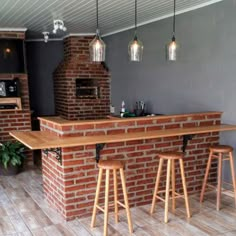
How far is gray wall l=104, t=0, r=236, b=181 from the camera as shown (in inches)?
142

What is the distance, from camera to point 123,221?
3072 mm

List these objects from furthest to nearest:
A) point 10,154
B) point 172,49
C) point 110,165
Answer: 1. point 10,154
2. point 172,49
3. point 110,165

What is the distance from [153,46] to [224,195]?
2.36 m

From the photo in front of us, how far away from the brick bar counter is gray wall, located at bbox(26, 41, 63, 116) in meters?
3.14

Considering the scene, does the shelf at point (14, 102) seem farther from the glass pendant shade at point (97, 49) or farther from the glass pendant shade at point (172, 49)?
the glass pendant shade at point (172, 49)

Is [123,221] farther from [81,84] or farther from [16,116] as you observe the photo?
[81,84]

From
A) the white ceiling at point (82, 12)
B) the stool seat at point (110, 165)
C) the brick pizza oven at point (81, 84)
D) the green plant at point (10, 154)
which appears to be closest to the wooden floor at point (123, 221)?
the stool seat at point (110, 165)

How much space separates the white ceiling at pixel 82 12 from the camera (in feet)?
11.9

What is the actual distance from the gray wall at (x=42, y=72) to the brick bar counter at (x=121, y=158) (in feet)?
10.3

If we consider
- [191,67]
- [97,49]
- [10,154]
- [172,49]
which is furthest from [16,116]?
[172,49]

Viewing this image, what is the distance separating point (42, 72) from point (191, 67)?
3.50 m

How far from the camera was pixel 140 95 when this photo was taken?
5.18 meters

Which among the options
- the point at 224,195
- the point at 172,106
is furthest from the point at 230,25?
the point at 224,195

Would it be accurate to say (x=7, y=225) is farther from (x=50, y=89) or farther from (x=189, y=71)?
(x=50, y=89)
